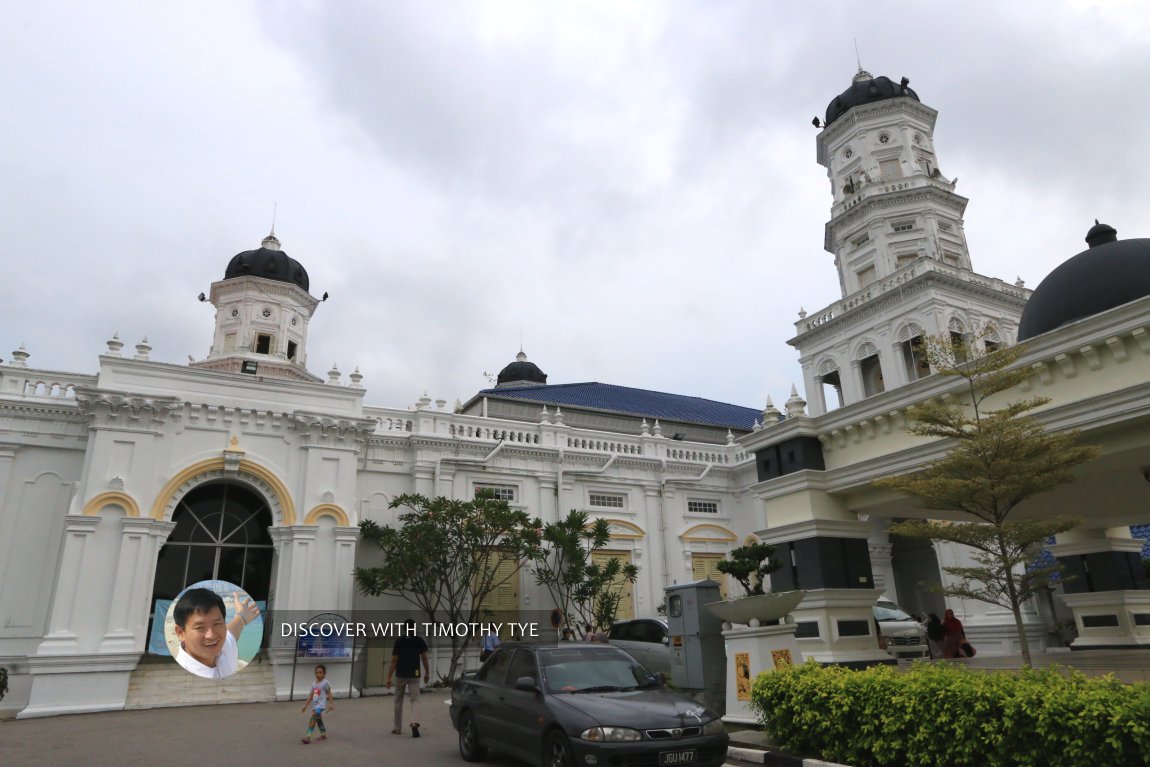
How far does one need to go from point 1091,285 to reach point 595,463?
51.7 feet

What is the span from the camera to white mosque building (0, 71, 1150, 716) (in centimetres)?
1286

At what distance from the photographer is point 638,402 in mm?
37656

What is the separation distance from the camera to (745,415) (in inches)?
1575

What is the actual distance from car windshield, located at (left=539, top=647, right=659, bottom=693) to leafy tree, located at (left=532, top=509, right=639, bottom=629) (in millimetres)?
11717

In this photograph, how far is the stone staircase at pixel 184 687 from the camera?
16.8 metres

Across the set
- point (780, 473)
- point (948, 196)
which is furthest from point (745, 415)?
point (780, 473)

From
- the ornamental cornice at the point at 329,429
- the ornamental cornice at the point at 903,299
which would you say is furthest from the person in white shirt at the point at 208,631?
the ornamental cornice at the point at 903,299

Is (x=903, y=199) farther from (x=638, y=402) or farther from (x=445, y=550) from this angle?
(x=445, y=550)

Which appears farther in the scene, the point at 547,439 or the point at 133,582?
the point at 547,439

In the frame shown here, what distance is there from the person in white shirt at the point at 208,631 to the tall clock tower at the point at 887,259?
20036 mm

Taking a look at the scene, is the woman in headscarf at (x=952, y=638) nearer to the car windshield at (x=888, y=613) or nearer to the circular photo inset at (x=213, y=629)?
the car windshield at (x=888, y=613)

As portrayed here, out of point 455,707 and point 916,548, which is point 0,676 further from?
point 916,548

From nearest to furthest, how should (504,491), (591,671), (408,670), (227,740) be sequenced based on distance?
(591,671)
(408,670)
(227,740)
(504,491)

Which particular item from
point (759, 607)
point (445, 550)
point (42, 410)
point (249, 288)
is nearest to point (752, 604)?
point (759, 607)
